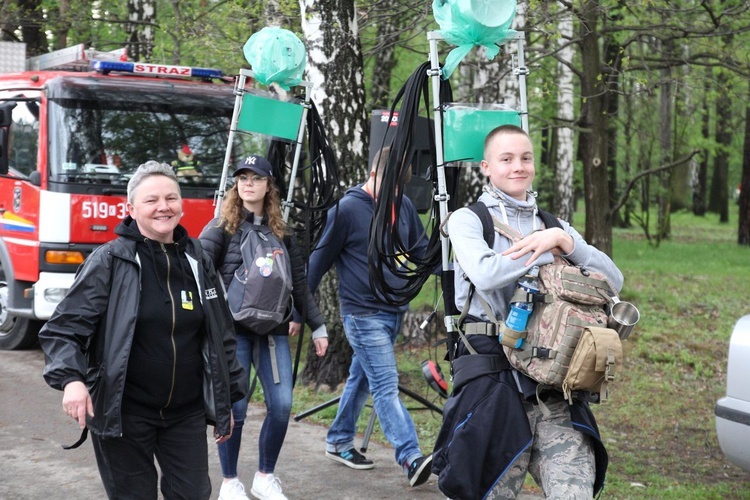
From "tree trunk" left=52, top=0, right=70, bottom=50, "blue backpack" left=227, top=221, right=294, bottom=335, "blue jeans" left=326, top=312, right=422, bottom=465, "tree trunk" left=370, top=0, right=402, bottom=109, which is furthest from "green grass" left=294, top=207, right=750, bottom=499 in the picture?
"tree trunk" left=52, top=0, right=70, bottom=50

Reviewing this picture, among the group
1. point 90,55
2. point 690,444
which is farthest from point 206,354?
point 90,55

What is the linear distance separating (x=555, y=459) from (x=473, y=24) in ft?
6.45

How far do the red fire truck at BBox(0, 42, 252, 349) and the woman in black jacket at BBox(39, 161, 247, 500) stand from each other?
5.51 m

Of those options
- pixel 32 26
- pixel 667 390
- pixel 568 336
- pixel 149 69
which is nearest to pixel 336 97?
pixel 149 69

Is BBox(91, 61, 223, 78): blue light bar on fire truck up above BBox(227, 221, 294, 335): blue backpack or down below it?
above

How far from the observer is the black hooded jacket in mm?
3820

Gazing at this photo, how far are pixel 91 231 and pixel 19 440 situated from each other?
2.78 meters

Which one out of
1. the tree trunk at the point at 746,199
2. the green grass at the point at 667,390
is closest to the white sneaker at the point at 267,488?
the green grass at the point at 667,390

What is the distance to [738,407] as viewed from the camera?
5.27 m

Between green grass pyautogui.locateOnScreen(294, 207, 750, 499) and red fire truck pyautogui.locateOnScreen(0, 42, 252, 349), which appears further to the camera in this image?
red fire truck pyautogui.locateOnScreen(0, 42, 252, 349)

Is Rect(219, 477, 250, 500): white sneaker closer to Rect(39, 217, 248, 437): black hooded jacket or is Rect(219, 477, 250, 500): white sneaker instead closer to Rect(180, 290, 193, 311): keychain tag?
Rect(39, 217, 248, 437): black hooded jacket

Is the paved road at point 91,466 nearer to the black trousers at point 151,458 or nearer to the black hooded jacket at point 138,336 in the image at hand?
the black trousers at point 151,458

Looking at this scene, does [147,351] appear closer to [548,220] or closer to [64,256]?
[548,220]

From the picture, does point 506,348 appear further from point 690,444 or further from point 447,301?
point 690,444
